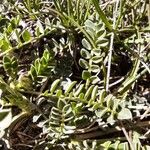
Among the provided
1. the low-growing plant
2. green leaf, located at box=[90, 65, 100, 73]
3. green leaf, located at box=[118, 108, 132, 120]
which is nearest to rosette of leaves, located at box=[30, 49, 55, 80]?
the low-growing plant

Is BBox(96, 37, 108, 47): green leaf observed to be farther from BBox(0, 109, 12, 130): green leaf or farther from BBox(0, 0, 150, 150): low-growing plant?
BBox(0, 109, 12, 130): green leaf

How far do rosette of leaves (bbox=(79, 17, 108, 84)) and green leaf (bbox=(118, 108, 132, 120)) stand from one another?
0.41 ft

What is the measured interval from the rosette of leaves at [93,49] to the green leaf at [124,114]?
0.13 meters

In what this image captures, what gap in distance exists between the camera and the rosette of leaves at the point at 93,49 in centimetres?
124

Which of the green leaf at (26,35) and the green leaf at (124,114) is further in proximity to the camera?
the green leaf at (26,35)

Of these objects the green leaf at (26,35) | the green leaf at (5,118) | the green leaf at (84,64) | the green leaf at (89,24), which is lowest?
the green leaf at (5,118)

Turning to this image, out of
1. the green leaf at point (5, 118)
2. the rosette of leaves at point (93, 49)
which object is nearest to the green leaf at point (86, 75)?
the rosette of leaves at point (93, 49)

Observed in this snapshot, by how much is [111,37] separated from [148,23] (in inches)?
6.9

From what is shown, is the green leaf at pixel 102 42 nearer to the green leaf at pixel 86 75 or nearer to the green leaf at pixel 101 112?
the green leaf at pixel 86 75

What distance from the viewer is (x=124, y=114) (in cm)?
116

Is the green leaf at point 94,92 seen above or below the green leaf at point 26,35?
below

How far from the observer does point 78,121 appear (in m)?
1.19

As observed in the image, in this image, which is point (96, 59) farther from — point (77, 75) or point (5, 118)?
point (5, 118)

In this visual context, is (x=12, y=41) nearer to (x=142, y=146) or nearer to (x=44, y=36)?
(x=44, y=36)
